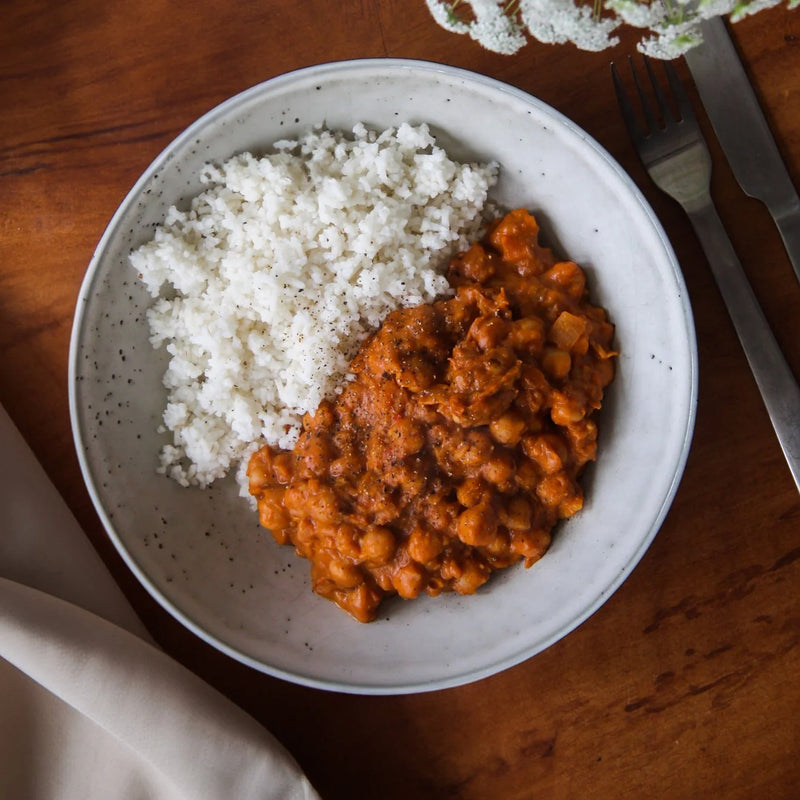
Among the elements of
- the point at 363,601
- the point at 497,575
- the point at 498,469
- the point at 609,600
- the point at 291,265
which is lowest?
the point at 609,600

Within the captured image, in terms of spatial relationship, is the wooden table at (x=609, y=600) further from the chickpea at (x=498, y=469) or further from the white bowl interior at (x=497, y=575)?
the chickpea at (x=498, y=469)

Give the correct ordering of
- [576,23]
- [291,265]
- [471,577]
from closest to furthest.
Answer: [576,23], [471,577], [291,265]

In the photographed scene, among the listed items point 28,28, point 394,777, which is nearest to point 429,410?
point 394,777

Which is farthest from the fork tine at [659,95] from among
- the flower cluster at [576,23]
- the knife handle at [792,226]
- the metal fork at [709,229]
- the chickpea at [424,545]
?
the chickpea at [424,545]

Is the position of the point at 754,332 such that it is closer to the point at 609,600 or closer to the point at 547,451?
the point at 547,451

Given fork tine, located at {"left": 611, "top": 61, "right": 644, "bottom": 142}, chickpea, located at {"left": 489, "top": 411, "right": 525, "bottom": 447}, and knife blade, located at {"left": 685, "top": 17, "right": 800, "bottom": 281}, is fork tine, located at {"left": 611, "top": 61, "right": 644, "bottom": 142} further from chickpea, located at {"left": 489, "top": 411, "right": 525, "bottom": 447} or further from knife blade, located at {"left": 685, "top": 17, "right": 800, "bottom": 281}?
chickpea, located at {"left": 489, "top": 411, "right": 525, "bottom": 447}

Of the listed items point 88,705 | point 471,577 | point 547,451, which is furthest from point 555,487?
point 88,705
